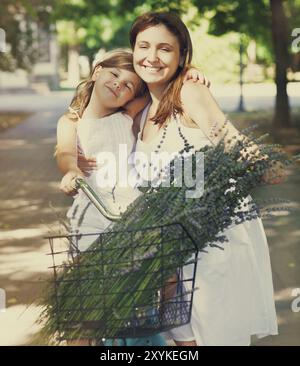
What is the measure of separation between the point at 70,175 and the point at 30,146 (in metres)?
1.64

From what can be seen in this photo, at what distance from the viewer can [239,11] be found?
411cm

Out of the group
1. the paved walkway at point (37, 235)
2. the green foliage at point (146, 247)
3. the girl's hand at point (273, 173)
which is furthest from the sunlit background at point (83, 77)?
the green foliage at point (146, 247)

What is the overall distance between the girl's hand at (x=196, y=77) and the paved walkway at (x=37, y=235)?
1.59 ft

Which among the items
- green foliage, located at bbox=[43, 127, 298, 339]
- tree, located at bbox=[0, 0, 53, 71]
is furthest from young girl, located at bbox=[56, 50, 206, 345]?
tree, located at bbox=[0, 0, 53, 71]

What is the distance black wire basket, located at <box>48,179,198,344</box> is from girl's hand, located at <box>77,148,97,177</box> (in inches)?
20.6

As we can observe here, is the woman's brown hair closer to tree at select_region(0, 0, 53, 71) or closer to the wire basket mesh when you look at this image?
the wire basket mesh

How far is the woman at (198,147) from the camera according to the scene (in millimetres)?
3012

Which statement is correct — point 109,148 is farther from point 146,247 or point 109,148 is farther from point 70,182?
point 146,247

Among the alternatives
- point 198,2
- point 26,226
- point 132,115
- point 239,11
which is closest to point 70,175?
point 132,115

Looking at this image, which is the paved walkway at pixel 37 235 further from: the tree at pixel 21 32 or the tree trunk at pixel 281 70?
the tree trunk at pixel 281 70

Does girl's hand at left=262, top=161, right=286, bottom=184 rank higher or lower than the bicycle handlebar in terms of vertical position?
higher

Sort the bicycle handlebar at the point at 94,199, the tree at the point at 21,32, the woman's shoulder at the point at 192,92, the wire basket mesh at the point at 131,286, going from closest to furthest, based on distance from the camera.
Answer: the wire basket mesh at the point at 131,286 → the bicycle handlebar at the point at 94,199 → the woman's shoulder at the point at 192,92 → the tree at the point at 21,32

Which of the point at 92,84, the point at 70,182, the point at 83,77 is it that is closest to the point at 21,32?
the point at 83,77

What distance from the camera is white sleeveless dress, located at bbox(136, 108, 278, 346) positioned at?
300 centimetres
